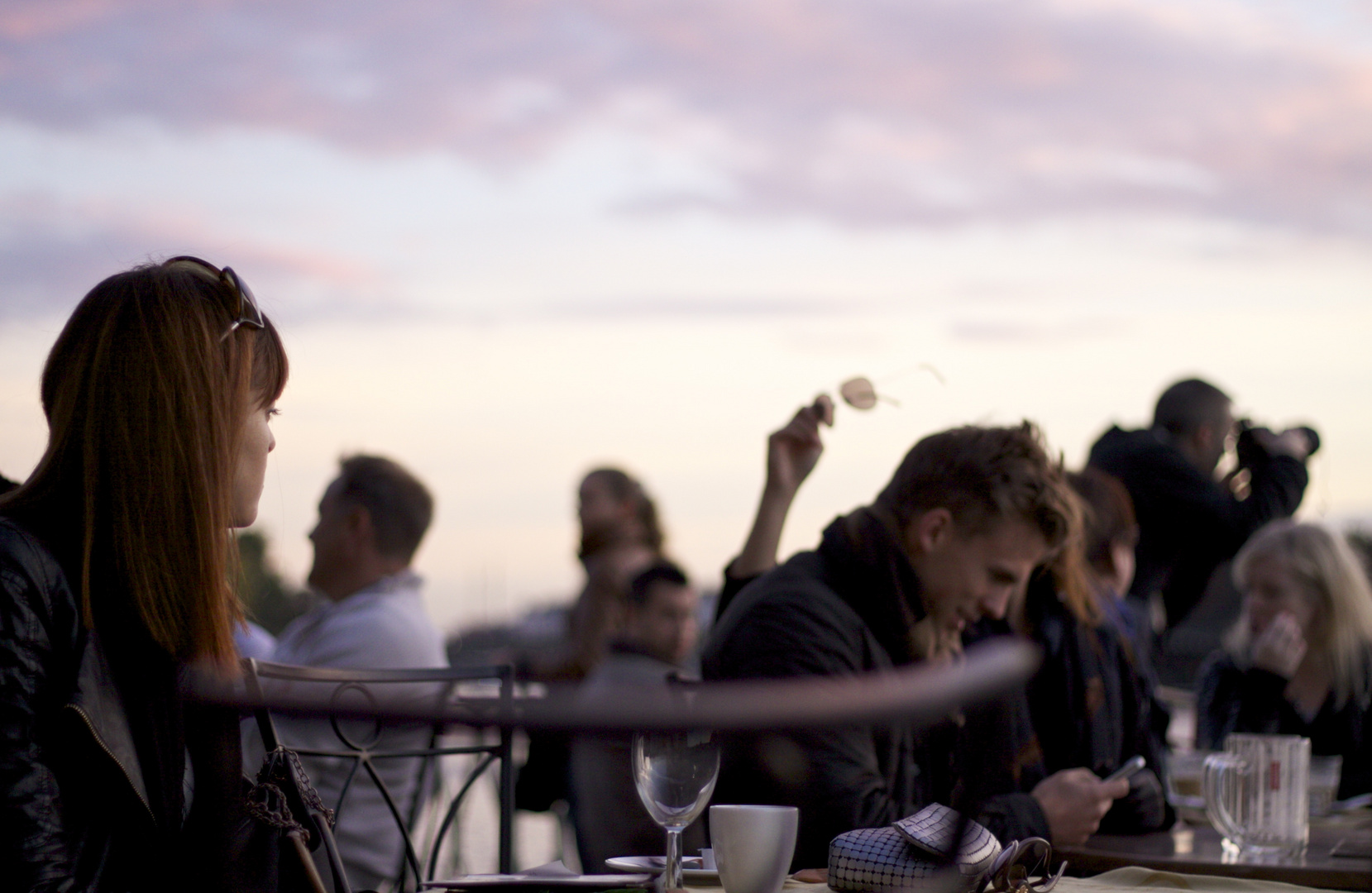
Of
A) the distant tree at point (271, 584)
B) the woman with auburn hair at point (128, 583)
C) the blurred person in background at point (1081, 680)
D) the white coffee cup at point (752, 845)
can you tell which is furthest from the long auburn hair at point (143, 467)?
the distant tree at point (271, 584)

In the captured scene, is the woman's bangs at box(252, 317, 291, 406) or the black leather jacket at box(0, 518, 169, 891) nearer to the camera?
the black leather jacket at box(0, 518, 169, 891)

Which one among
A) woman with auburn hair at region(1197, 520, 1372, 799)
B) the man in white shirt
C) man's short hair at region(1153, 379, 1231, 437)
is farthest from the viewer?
man's short hair at region(1153, 379, 1231, 437)

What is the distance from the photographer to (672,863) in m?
1.59

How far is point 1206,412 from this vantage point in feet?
15.7

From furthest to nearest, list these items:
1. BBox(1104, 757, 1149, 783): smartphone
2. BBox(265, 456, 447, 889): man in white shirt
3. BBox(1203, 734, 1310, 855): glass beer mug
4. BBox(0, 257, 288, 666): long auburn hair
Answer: BBox(265, 456, 447, 889): man in white shirt → BBox(1104, 757, 1149, 783): smartphone → BBox(1203, 734, 1310, 855): glass beer mug → BBox(0, 257, 288, 666): long auburn hair

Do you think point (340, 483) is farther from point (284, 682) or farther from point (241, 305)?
point (241, 305)

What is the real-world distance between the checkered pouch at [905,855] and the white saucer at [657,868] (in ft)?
0.72

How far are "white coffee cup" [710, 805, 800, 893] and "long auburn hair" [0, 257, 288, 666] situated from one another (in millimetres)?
625

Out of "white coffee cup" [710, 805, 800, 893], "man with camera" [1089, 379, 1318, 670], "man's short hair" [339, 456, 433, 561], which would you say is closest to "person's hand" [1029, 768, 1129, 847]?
"white coffee cup" [710, 805, 800, 893]

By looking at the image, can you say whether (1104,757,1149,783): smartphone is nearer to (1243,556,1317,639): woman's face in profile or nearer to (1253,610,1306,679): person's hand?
(1253,610,1306,679): person's hand

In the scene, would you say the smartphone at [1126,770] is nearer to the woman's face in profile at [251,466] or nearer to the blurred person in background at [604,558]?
the woman's face in profile at [251,466]

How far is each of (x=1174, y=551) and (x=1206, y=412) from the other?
0.53 m

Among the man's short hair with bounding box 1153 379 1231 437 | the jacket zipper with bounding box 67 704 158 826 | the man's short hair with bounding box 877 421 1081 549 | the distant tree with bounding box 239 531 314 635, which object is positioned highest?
the man's short hair with bounding box 1153 379 1231 437

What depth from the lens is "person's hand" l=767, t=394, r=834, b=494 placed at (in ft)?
10.4
